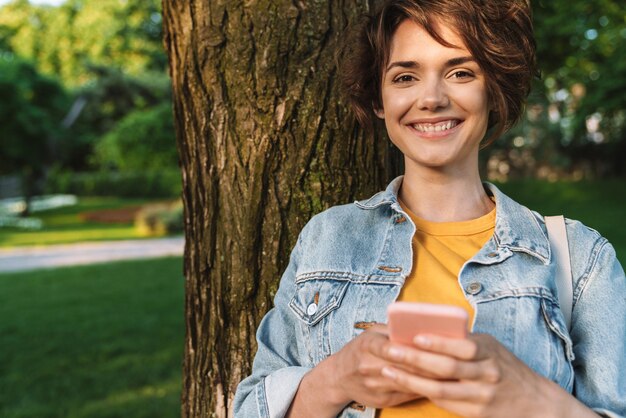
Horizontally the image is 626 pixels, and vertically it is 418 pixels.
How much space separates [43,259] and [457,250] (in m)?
12.3

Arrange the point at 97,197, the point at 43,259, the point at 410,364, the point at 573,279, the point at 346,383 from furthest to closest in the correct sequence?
the point at 97,197 → the point at 43,259 → the point at 573,279 → the point at 346,383 → the point at 410,364

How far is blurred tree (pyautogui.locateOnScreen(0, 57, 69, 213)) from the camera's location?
70.4 feet

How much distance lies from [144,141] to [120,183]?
12.3ft

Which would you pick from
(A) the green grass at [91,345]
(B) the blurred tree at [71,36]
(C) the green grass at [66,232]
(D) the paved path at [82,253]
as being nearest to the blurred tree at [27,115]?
(C) the green grass at [66,232]

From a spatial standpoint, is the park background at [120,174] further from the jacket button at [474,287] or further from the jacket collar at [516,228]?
the jacket button at [474,287]

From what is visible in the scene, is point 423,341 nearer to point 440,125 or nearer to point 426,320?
point 426,320

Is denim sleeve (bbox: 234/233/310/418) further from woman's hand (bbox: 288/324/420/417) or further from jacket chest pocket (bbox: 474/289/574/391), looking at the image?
jacket chest pocket (bbox: 474/289/574/391)

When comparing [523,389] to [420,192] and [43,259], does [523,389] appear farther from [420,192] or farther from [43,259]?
[43,259]

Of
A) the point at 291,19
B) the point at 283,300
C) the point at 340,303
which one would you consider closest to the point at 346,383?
the point at 340,303

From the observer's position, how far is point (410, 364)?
1.17 metres

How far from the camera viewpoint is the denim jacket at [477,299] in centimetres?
150

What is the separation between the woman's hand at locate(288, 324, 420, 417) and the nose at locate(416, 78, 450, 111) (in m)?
0.54

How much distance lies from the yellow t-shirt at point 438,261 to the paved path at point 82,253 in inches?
432

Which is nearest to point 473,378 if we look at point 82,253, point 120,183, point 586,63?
point 82,253
